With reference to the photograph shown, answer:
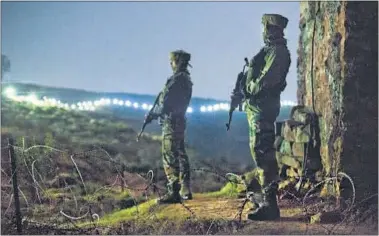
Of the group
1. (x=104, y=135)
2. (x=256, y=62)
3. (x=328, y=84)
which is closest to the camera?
(x=256, y=62)

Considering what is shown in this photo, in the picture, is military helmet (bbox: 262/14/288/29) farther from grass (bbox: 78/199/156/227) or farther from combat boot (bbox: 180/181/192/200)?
grass (bbox: 78/199/156/227)

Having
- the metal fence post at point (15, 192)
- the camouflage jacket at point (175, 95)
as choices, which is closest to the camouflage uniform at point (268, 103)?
the camouflage jacket at point (175, 95)

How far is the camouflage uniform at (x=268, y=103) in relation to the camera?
208 inches

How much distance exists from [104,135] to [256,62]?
8.32m

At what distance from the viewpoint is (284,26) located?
538cm

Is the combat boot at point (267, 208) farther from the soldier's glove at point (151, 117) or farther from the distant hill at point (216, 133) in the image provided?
the distant hill at point (216, 133)

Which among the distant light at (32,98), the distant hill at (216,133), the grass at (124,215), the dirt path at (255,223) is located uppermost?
the distant light at (32,98)

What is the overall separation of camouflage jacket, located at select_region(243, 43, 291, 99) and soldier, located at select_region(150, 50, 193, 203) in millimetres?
1214

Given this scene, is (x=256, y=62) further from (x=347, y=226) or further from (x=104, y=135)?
(x=104, y=135)

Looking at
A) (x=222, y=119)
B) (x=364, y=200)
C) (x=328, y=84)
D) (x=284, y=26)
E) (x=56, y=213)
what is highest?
(x=284, y=26)

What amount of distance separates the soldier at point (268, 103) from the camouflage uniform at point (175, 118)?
1.27m

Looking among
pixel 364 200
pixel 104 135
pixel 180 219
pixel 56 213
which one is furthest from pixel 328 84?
pixel 104 135

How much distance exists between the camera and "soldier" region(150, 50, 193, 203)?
630 cm

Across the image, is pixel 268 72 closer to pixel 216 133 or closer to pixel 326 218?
pixel 326 218
